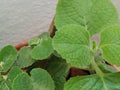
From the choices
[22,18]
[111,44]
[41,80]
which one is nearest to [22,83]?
[41,80]

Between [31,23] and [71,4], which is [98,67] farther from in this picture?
[31,23]

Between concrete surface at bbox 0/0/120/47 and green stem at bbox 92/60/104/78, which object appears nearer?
green stem at bbox 92/60/104/78

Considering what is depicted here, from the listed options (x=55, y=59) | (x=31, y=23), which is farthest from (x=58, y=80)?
(x=31, y=23)

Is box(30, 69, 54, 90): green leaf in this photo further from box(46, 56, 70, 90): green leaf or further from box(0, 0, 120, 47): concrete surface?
box(0, 0, 120, 47): concrete surface

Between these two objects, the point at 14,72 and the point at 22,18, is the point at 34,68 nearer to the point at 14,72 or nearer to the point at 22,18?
the point at 14,72

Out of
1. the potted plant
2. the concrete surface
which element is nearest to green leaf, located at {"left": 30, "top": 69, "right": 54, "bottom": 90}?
the potted plant

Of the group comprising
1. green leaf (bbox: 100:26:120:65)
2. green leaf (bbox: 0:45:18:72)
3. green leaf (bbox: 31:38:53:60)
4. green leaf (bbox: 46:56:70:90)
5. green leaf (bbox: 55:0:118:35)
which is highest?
green leaf (bbox: 55:0:118:35)

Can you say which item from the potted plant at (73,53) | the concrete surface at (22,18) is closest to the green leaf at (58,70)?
the potted plant at (73,53)
